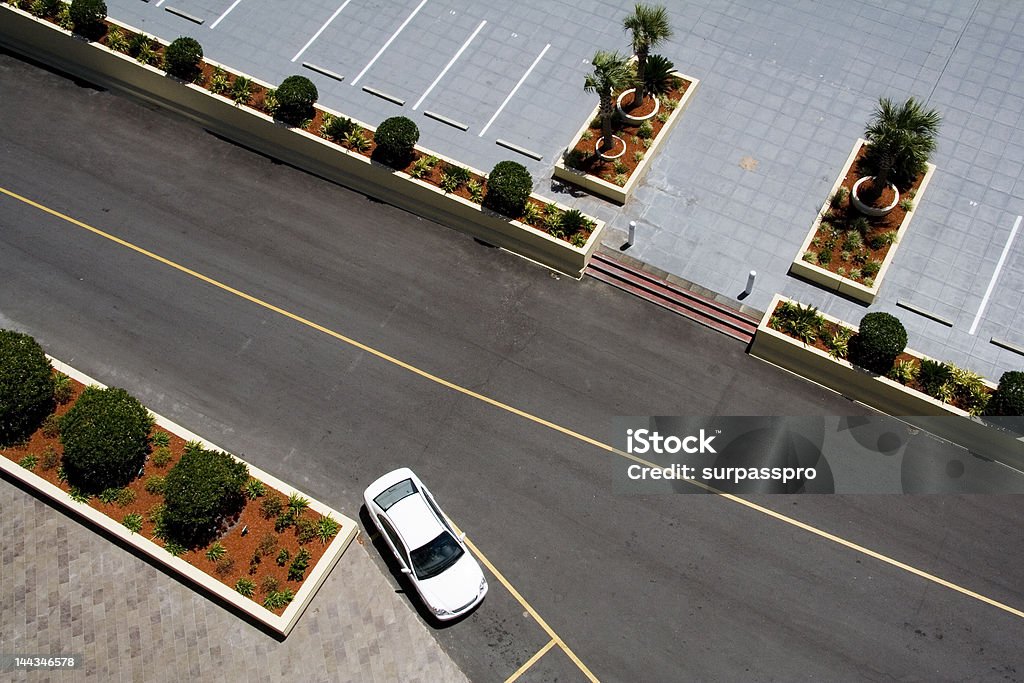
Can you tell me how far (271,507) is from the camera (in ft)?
71.5

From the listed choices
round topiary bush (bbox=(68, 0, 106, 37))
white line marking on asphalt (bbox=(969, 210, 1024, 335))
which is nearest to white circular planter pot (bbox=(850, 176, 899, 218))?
white line marking on asphalt (bbox=(969, 210, 1024, 335))

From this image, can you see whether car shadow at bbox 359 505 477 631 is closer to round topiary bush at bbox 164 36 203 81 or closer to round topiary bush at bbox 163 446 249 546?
round topiary bush at bbox 163 446 249 546

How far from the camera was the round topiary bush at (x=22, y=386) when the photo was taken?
21.9 metres

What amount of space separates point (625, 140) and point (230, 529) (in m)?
17.8

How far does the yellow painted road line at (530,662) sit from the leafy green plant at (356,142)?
16.8 metres

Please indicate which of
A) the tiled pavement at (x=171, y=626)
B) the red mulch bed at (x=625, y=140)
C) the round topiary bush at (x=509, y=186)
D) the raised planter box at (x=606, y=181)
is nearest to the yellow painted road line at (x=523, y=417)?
the tiled pavement at (x=171, y=626)

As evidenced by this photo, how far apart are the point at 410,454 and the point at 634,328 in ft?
26.0

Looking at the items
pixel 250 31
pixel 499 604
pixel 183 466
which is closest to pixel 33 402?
pixel 183 466

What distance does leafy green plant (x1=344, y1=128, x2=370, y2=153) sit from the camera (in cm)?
2827

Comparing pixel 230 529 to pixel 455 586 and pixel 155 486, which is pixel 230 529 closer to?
pixel 155 486

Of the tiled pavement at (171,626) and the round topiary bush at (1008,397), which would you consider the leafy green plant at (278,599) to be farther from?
the round topiary bush at (1008,397)

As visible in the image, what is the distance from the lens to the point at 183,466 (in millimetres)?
21125

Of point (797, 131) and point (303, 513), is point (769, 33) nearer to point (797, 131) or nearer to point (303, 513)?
point (797, 131)

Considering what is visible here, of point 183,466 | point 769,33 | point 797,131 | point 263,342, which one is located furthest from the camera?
point 769,33
